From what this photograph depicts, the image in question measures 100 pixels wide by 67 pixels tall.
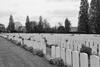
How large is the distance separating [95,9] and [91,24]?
377 centimetres

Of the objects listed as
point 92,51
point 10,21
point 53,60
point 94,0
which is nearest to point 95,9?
→ point 94,0

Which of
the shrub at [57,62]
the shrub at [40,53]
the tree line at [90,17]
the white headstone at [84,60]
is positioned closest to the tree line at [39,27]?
the tree line at [90,17]

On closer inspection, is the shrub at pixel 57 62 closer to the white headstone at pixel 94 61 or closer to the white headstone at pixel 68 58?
the white headstone at pixel 68 58

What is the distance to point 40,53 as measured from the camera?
9930 mm

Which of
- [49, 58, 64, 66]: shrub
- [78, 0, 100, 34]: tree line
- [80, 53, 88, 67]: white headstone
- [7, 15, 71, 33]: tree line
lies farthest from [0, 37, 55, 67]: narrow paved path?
[7, 15, 71, 33]: tree line

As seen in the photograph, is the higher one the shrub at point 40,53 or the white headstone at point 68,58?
the white headstone at point 68,58

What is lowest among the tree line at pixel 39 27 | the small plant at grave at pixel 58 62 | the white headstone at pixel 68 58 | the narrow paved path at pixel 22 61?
the narrow paved path at pixel 22 61

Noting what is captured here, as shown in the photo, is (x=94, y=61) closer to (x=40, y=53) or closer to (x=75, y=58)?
(x=75, y=58)

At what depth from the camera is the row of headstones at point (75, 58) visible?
192 inches

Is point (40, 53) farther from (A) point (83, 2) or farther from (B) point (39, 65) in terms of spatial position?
(A) point (83, 2)

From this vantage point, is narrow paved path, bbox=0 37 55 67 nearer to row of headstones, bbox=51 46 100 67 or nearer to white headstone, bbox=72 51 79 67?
row of headstones, bbox=51 46 100 67

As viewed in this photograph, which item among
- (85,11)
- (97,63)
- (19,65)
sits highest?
(85,11)

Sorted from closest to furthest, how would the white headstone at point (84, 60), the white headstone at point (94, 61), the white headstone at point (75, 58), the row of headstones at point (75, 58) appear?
the white headstone at point (94, 61)
the row of headstones at point (75, 58)
the white headstone at point (84, 60)
the white headstone at point (75, 58)

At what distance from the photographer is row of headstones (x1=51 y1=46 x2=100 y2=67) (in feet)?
16.0
